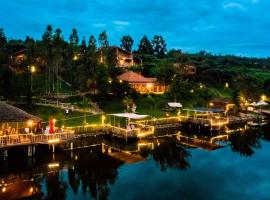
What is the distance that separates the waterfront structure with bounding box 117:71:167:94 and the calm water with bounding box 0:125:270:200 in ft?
105

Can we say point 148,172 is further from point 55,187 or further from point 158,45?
point 158,45

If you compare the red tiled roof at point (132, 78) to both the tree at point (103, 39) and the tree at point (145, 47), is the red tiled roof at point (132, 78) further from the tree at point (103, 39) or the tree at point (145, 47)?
the tree at point (145, 47)

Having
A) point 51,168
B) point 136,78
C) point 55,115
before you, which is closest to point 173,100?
point 136,78

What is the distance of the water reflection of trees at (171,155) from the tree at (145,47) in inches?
3174

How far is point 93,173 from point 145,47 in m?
94.8

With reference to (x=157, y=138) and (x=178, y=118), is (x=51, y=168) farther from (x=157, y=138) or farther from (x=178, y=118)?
(x=178, y=118)

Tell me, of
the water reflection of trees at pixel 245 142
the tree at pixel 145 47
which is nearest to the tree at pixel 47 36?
the water reflection of trees at pixel 245 142

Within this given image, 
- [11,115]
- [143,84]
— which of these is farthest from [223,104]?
[11,115]

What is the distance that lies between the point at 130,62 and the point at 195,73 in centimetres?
1905

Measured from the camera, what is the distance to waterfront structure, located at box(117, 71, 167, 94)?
232ft

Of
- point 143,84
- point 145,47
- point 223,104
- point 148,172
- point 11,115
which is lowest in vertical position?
point 148,172

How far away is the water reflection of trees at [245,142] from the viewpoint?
39.5 meters

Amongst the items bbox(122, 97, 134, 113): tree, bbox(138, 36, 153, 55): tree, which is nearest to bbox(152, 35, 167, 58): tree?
bbox(138, 36, 153, 55): tree

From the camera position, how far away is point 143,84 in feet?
237
